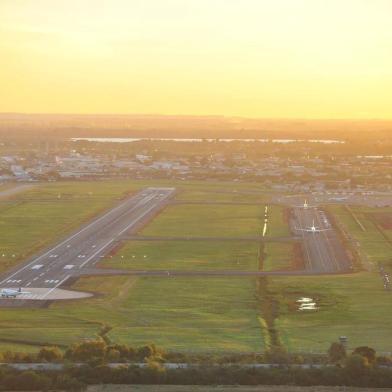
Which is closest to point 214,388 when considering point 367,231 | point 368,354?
point 368,354

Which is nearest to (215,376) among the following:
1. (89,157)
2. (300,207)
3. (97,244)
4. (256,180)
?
(97,244)

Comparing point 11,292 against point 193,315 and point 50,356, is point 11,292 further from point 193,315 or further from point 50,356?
point 50,356

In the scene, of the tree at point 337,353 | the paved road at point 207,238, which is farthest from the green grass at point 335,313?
the paved road at point 207,238

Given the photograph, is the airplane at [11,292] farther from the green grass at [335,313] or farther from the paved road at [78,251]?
the green grass at [335,313]

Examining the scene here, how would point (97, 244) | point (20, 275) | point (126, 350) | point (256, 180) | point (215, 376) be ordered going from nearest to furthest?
point (215, 376) < point (126, 350) < point (20, 275) < point (97, 244) < point (256, 180)

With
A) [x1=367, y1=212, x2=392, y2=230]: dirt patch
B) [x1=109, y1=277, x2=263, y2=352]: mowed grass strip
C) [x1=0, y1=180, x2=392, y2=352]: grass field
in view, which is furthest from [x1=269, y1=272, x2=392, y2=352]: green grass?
[x1=367, y1=212, x2=392, y2=230]: dirt patch

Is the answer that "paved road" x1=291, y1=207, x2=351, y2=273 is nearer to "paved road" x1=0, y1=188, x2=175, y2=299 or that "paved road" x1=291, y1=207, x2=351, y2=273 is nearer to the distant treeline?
"paved road" x1=0, y1=188, x2=175, y2=299

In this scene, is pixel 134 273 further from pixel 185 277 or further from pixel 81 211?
pixel 81 211
